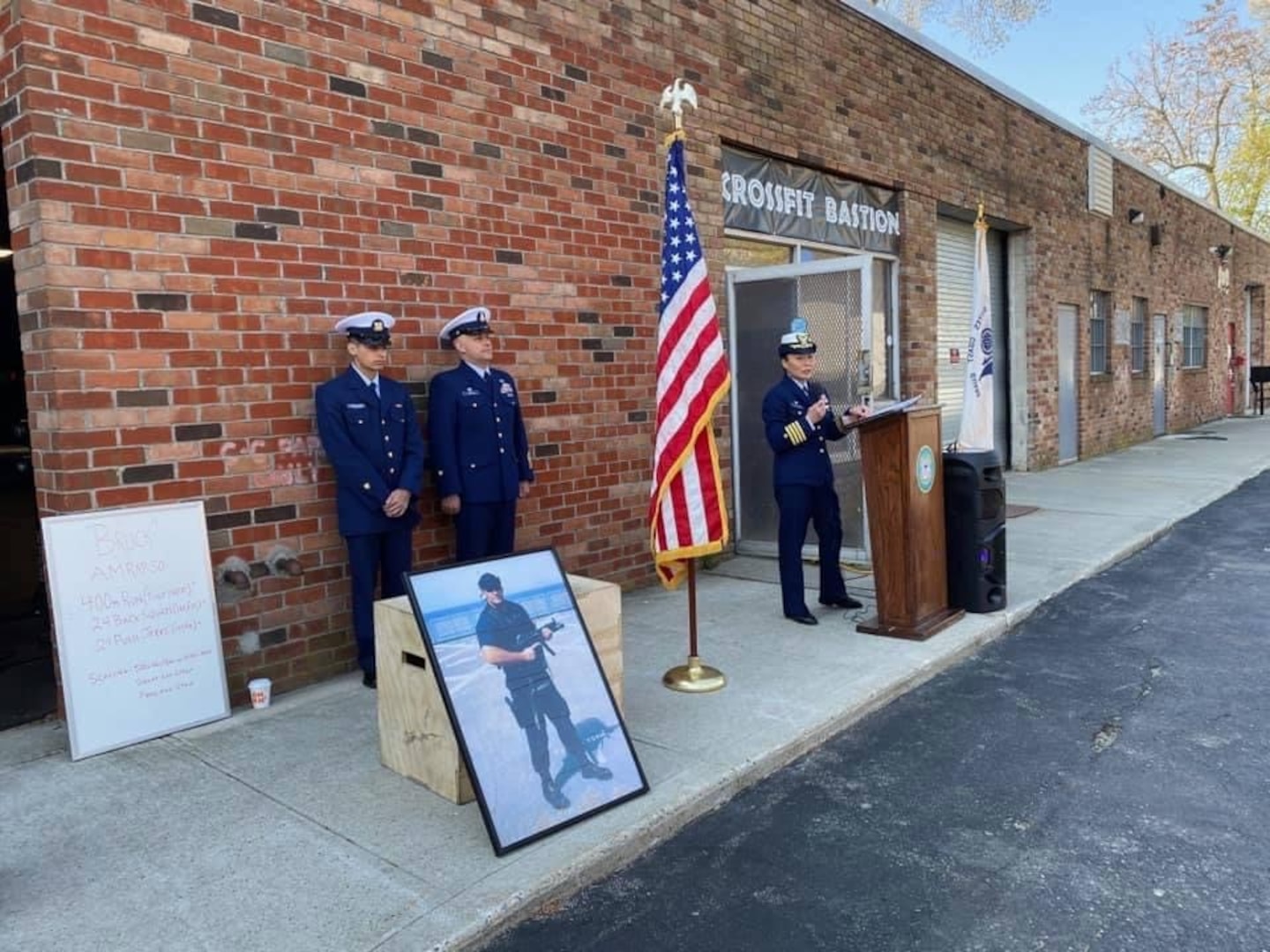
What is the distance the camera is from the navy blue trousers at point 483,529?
18.0 feet

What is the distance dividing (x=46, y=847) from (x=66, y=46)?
3269 mm

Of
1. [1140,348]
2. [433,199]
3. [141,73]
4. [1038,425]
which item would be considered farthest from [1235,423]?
[141,73]

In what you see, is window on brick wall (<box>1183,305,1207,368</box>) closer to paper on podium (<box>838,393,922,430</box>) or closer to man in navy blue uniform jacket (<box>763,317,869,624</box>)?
man in navy blue uniform jacket (<box>763,317,869,624</box>)

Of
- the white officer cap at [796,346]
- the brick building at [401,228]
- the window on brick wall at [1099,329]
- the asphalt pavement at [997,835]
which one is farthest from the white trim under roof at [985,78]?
the asphalt pavement at [997,835]

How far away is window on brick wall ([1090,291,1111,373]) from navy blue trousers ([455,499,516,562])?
552 inches

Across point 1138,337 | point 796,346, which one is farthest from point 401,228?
point 1138,337

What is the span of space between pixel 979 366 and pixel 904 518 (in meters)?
3.59

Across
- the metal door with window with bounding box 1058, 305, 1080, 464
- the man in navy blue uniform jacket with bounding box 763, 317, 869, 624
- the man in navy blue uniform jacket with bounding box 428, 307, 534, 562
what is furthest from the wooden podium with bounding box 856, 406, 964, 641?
the metal door with window with bounding box 1058, 305, 1080, 464

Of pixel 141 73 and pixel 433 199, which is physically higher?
pixel 141 73

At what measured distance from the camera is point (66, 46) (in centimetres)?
415

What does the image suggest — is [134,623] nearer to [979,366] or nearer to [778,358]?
[778,358]

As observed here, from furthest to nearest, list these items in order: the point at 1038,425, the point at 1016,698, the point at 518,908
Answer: the point at 1038,425 < the point at 1016,698 < the point at 518,908

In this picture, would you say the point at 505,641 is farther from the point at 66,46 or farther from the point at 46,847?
the point at 66,46

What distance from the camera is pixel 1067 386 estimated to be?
15469 millimetres
